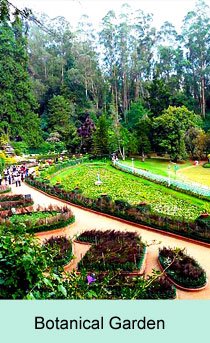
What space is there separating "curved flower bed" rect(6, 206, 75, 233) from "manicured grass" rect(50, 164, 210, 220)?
3453 millimetres

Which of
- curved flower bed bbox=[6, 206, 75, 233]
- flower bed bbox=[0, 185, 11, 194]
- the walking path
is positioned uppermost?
flower bed bbox=[0, 185, 11, 194]

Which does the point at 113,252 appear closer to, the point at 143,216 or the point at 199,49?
the point at 143,216

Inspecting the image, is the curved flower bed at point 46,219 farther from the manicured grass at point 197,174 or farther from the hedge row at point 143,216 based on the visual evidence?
the manicured grass at point 197,174

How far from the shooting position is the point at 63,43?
51.9m

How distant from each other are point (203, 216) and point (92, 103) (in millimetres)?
39561

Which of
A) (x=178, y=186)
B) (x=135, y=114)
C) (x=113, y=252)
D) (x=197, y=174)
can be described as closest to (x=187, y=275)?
(x=113, y=252)

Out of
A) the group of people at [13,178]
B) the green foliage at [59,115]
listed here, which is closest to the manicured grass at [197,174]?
the group of people at [13,178]

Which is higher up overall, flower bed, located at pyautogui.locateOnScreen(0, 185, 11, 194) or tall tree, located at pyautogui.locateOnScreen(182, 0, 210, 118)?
tall tree, located at pyautogui.locateOnScreen(182, 0, 210, 118)

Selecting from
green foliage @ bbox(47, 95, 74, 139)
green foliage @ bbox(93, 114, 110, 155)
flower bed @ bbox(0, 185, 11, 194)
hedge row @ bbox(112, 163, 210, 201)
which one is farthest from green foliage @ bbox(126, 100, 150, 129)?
flower bed @ bbox(0, 185, 11, 194)

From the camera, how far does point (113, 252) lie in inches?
265

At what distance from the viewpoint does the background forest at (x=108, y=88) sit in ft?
106

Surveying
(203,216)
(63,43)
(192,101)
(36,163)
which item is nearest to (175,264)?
(203,216)

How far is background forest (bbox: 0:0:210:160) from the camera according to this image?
32344 mm

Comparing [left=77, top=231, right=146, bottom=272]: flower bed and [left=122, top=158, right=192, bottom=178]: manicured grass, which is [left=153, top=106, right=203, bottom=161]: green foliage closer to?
[left=122, top=158, right=192, bottom=178]: manicured grass
